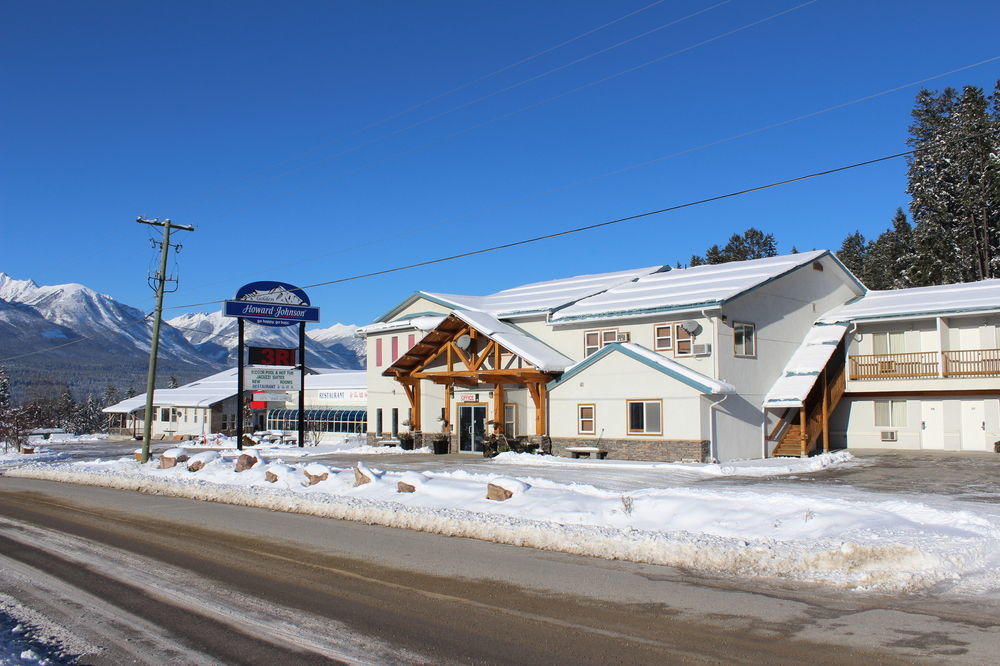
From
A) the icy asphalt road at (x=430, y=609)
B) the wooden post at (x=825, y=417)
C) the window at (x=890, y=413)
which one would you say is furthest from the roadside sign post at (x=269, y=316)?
the window at (x=890, y=413)

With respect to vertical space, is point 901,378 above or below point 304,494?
above

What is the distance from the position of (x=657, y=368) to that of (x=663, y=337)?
2.31m

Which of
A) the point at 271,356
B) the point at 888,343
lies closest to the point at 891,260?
the point at 888,343

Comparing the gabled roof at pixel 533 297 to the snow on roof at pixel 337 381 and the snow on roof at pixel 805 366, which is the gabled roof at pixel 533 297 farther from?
the snow on roof at pixel 337 381

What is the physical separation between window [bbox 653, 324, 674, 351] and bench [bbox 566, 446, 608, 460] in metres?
4.38

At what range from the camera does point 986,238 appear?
2068 inches

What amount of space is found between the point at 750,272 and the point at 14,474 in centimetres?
2867

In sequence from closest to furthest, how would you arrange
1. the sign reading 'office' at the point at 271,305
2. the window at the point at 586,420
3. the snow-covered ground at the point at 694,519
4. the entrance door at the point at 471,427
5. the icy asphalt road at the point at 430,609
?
1. the icy asphalt road at the point at 430,609
2. the snow-covered ground at the point at 694,519
3. the window at the point at 586,420
4. the sign reading 'office' at the point at 271,305
5. the entrance door at the point at 471,427

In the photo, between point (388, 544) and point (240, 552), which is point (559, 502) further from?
point (240, 552)

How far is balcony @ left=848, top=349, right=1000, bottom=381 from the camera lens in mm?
29578

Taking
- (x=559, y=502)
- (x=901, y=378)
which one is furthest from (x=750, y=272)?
(x=559, y=502)

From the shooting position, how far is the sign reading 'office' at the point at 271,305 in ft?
115

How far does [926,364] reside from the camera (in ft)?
99.8

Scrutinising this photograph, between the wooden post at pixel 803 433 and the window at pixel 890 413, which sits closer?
the wooden post at pixel 803 433
